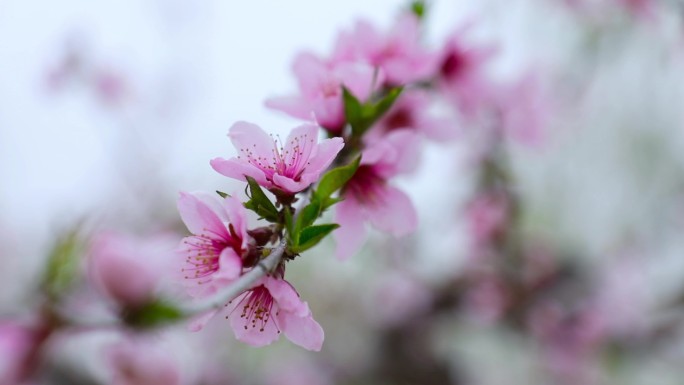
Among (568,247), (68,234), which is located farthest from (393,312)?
(68,234)

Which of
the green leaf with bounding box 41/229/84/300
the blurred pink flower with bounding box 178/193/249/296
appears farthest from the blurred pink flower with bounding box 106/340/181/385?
the blurred pink flower with bounding box 178/193/249/296

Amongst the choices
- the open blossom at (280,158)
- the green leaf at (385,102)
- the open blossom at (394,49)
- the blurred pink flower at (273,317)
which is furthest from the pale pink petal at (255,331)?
the open blossom at (394,49)

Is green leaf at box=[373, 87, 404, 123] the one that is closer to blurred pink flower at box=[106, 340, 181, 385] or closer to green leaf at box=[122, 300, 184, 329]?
green leaf at box=[122, 300, 184, 329]

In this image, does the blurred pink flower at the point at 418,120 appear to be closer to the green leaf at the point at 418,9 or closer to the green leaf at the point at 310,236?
the green leaf at the point at 418,9

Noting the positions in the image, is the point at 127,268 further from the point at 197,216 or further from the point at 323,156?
the point at 323,156

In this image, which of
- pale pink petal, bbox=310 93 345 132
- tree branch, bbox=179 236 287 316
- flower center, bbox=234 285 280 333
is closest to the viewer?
tree branch, bbox=179 236 287 316
